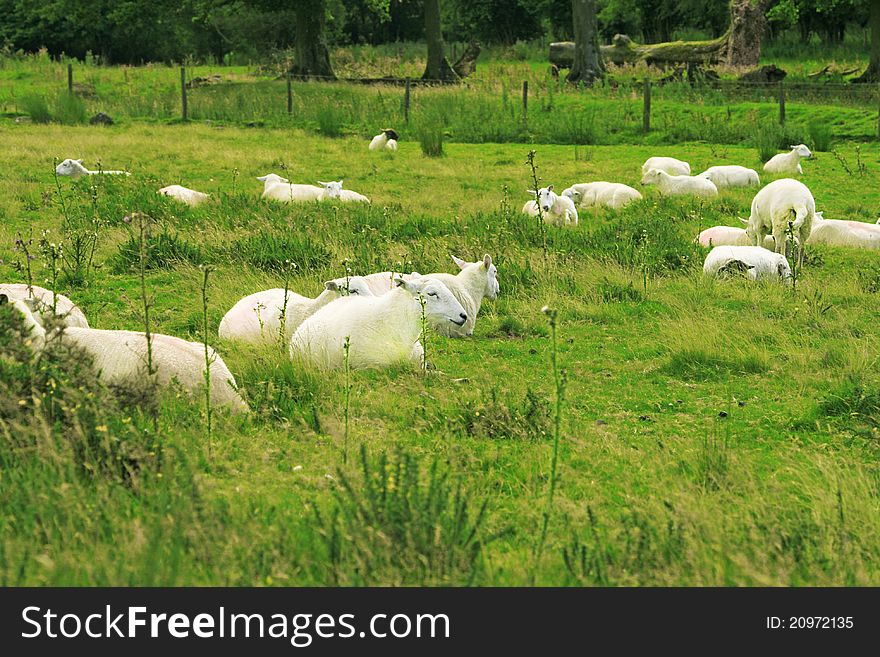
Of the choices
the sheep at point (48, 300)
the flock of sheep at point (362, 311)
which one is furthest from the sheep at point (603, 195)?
the sheep at point (48, 300)

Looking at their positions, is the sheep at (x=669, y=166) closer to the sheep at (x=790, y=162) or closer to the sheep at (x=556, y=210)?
the sheep at (x=790, y=162)

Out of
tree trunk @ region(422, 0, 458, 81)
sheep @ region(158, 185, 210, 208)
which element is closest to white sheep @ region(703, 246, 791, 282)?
sheep @ region(158, 185, 210, 208)

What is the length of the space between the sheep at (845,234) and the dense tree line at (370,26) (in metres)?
37.7

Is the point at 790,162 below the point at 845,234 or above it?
above

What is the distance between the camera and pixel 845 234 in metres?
12.4

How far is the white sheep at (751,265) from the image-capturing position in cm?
1023

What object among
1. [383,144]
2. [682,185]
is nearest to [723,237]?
[682,185]

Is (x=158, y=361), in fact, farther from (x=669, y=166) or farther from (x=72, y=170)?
(x=669, y=166)

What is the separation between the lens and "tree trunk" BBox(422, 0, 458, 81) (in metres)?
38.4

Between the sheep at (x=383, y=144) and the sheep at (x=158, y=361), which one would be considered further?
the sheep at (x=383, y=144)

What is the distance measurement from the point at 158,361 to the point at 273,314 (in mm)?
2048

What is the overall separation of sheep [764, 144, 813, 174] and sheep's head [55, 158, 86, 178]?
11.7m

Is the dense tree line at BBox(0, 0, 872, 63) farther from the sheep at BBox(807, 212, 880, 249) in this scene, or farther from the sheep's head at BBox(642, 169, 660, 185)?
the sheep at BBox(807, 212, 880, 249)

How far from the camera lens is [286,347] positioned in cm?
752
